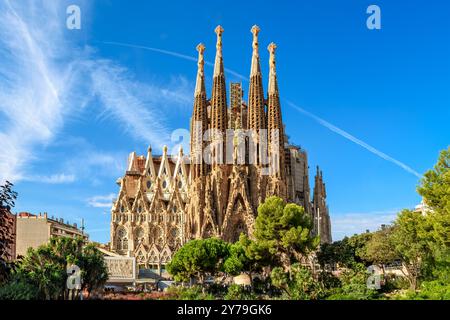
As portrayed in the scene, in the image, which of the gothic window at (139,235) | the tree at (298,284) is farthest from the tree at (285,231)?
the gothic window at (139,235)

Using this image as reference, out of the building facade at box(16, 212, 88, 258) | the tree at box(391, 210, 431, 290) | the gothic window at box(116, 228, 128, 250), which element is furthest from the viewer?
the gothic window at box(116, 228, 128, 250)

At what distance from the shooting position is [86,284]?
34938 mm

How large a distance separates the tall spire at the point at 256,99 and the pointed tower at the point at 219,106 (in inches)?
117

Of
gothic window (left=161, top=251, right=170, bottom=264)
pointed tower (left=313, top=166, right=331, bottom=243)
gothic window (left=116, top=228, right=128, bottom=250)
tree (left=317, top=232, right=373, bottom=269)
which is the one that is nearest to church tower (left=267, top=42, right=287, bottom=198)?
pointed tower (left=313, top=166, right=331, bottom=243)

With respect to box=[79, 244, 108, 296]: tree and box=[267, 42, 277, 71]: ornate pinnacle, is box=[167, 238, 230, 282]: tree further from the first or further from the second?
box=[267, 42, 277, 71]: ornate pinnacle

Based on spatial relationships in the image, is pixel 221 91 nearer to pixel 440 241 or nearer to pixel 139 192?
pixel 139 192

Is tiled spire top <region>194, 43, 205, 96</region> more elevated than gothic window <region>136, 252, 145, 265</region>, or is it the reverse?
tiled spire top <region>194, 43, 205, 96</region>

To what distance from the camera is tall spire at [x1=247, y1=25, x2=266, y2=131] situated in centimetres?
6401

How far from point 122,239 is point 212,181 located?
12024 millimetres

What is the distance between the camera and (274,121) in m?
63.9

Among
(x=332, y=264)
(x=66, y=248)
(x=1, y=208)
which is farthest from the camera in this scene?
(x=332, y=264)

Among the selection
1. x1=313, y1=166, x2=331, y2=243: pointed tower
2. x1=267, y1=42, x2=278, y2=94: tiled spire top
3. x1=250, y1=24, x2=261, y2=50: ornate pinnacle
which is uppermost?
x1=250, y1=24, x2=261, y2=50: ornate pinnacle

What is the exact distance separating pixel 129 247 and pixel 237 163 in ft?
49.6
